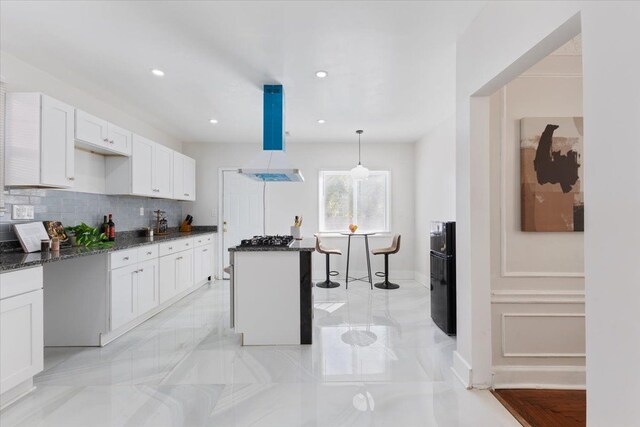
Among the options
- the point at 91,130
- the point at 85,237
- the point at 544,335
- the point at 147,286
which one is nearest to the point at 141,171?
the point at 91,130

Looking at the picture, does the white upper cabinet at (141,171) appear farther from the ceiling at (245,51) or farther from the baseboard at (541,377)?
the baseboard at (541,377)

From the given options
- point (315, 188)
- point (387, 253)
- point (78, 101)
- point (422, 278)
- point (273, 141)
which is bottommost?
point (422, 278)

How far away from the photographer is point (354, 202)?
6039 millimetres

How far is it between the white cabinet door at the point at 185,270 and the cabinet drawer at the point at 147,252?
0.66 metres

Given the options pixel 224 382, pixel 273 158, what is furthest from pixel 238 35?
pixel 224 382

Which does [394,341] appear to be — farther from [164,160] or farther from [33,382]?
[164,160]

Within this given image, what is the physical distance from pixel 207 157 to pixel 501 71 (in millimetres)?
5226

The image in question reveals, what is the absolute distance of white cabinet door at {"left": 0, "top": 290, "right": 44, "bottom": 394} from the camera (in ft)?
6.15

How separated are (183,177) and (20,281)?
3368mm

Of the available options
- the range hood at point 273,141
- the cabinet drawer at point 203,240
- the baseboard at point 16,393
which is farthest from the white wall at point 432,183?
the baseboard at point 16,393

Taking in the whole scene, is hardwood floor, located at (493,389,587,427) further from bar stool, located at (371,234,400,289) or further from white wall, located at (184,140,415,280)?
white wall, located at (184,140,415,280)

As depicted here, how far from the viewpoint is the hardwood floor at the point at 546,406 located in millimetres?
1861

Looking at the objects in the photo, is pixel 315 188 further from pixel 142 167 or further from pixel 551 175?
pixel 551 175

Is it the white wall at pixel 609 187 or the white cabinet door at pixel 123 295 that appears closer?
the white wall at pixel 609 187
